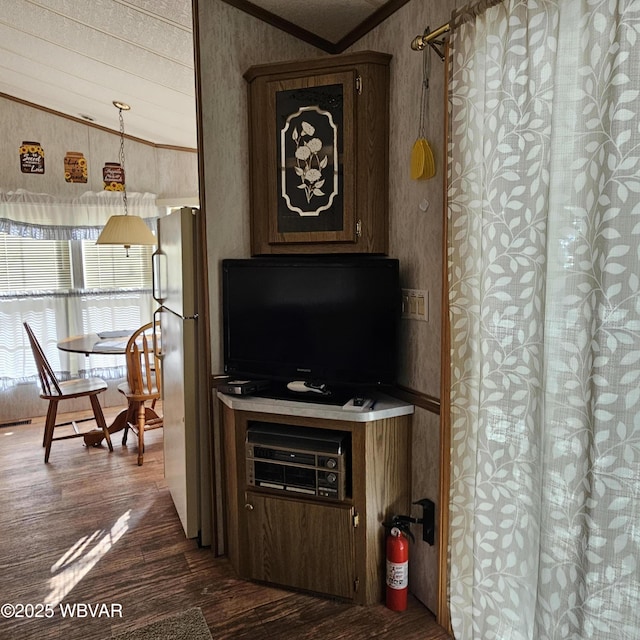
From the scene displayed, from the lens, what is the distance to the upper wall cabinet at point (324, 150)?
2.21m

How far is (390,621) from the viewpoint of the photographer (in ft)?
6.84

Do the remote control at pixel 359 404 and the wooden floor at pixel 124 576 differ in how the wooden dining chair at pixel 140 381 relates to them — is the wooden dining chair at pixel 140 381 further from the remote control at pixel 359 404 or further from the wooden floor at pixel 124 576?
the remote control at pixel 359 404

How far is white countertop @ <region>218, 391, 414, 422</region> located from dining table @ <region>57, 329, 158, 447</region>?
1898 millimetres

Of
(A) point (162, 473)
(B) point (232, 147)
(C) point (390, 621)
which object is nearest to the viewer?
(C) point (390, 621)

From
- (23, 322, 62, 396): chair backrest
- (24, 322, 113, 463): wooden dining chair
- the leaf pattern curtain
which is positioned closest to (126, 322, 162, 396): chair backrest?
(24, 322, 113, 463): wooden dining chair

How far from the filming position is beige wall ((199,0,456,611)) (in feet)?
6.67

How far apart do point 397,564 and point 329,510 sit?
339mm

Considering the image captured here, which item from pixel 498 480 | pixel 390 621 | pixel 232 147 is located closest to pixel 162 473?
pixel 390 621

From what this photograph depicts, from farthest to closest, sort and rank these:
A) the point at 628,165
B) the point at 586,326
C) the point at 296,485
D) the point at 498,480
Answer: the point at 296,485 → the point at 498,480 → the point at 586,326 → the point at 628,165

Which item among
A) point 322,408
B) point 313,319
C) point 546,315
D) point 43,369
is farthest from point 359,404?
point 43,369

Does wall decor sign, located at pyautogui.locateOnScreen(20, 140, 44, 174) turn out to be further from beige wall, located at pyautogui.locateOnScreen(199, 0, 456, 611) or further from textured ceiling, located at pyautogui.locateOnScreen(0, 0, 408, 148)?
beige wall, located at pyautogui.locateOnScreen(199, 0, 456, 611)

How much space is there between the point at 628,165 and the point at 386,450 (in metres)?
1.35

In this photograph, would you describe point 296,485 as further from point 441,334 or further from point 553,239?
point 553,239

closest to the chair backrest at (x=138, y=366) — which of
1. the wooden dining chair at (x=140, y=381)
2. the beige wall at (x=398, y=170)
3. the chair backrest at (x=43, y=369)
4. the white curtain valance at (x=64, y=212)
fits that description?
the wooden dining chair at (x=140, y=381)
